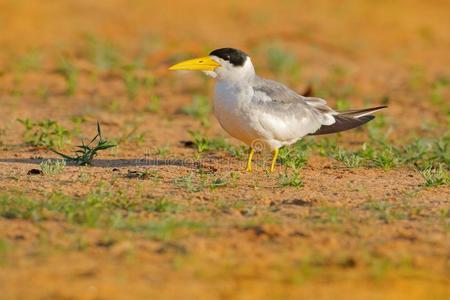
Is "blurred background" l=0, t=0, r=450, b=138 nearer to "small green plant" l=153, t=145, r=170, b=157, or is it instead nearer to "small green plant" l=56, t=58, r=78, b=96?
"small green plant" l=56, t=58, r=78, b=96

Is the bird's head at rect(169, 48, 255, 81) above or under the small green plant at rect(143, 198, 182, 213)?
above

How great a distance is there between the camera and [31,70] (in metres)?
11.5

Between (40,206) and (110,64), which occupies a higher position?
(110,64)

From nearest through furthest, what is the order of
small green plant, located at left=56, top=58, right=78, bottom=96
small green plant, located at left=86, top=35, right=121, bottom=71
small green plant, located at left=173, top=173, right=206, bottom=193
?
small green plant, located at left=173, top=173, right=206, bottom=193
small green plant, located at left=56, top=58, right=78, bottom=96
small green plant, located at left=86, top=35, right=121, bottom=71

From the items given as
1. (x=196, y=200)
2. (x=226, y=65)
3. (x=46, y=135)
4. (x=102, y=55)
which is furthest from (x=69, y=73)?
(x=196, y=200)

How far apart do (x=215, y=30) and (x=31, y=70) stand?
393 cm

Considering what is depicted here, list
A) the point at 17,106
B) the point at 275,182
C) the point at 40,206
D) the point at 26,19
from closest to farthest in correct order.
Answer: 1. the point at 40,206
2. the point at 275,182
3. the point at 17,106
4. the point at 26,19

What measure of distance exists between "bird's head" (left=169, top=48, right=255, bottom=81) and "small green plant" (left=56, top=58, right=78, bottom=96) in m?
3.46

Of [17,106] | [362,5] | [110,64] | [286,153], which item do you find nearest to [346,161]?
[286,153]

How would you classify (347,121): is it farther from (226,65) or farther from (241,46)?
(241,46)

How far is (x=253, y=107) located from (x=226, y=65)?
47 cm

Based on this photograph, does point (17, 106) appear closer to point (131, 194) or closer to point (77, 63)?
point (77, 63)

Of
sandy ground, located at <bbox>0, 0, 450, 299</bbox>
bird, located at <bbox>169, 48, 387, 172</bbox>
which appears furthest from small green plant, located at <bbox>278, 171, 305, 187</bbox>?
bird, located at <bbox>169, 48, 387, 172</bbox>

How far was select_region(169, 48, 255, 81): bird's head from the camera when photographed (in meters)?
7.17
